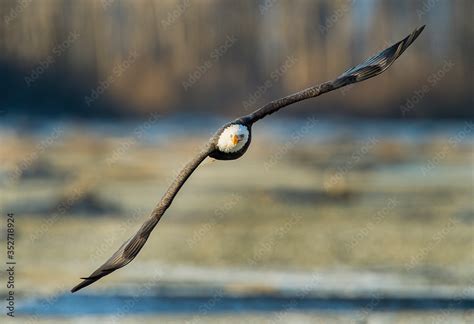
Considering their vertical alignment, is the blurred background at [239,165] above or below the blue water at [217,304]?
above

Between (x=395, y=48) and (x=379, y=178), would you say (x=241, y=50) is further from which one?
(x=395, y=48)

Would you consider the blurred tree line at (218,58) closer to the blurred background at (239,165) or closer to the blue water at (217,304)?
the blurred background at (239,165)

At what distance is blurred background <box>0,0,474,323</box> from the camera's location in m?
10.8

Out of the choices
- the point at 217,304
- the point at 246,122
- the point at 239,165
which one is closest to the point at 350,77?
the point at 246,122

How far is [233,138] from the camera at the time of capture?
332 inches

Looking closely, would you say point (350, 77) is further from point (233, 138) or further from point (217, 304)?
point (217, 304)

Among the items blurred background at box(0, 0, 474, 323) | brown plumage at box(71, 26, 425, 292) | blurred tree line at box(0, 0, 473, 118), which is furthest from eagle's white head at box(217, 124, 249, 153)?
blurred tree line at box(0, 0, 473, 118)

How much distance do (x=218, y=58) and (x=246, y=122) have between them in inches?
696

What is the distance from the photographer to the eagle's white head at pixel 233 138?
842 cm

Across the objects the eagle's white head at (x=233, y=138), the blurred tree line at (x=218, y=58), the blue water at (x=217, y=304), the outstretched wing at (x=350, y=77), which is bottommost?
the blue water at (x=217, y=304)

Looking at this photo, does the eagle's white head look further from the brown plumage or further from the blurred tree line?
the blurred tree line

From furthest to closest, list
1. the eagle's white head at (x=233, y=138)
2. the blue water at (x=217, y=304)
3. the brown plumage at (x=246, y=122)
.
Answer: the blue water at (x=217, y=304)
the eagle's white head at (x=233, y=138)
the brown plumage at (x=246, y=122)

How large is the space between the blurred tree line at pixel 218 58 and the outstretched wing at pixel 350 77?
49.3ft

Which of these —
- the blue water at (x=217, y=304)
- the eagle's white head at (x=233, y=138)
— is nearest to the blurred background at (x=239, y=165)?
the blue water at (x=217, y=304)
